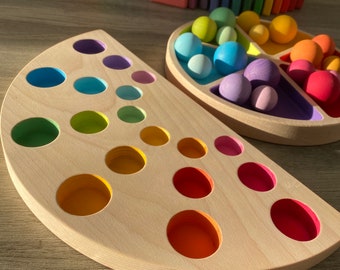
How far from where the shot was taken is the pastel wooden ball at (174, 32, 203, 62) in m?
0.72

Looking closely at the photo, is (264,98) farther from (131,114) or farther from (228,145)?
(131,114)

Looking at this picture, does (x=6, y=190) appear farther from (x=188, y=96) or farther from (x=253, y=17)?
(x=253, y=17)

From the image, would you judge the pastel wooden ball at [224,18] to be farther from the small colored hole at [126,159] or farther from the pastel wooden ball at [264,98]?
the small colored hole at [126,159]

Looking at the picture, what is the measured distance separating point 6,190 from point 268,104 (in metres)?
0.40

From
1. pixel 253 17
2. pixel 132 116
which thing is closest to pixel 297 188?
pixel 132 116

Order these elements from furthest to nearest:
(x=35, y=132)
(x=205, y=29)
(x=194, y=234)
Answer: (x=205, y=29) < (x=35, y=132) < (x=194, y=234)

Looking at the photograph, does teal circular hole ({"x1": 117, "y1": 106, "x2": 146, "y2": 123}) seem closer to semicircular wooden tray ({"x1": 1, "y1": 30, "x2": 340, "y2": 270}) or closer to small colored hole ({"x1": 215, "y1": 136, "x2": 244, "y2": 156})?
semicircular wooden tray ({"x1": 1, "y1": 30, "x2": 340, "y2": 270})

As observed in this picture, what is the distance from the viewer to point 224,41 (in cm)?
77

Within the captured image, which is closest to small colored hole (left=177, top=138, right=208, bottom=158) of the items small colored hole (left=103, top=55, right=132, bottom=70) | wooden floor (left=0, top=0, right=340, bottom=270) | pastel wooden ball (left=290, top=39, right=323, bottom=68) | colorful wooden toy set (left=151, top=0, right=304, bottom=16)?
wooden floor (left=0, top=0, right=340, bottom=270)

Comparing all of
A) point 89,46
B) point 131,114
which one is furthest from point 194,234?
point 89,46

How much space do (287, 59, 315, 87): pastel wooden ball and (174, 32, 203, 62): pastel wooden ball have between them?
172mm

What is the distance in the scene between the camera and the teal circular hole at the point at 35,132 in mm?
544

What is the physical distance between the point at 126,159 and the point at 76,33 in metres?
0.43

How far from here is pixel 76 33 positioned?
0.86 meters
